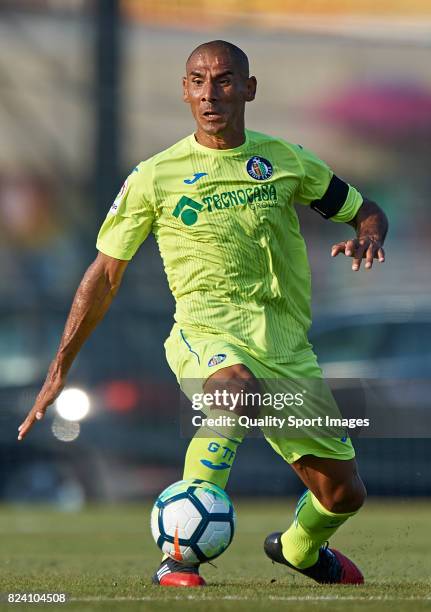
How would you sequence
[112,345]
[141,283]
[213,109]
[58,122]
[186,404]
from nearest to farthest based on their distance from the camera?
[213,109], [186,404], [112,345], [141,283], [58,122]

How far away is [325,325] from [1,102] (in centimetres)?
981

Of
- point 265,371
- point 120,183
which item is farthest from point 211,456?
point 120,183

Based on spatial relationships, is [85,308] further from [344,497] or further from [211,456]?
[344,497]

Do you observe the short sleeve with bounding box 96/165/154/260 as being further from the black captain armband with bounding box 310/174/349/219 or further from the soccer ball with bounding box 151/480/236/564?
the soccer ball with bounding box 151/480/236/564

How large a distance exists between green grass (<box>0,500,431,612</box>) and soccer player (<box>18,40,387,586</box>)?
0.46 m

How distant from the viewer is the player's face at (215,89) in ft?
22.1

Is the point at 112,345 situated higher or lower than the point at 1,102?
lower

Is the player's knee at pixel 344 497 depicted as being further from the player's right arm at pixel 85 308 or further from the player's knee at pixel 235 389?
the player's right arm at pixel 85 308

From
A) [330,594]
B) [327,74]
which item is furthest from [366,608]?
[327,74]

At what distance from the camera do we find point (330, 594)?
630cm

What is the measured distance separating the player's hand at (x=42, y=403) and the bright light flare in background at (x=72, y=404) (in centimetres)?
783

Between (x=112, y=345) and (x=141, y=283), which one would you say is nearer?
(x=112, y=345)

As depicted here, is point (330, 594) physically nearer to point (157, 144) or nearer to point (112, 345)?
point (112, 345)

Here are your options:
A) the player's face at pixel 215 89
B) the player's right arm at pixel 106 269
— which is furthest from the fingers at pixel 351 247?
the player's right arm at pixel 106 269
